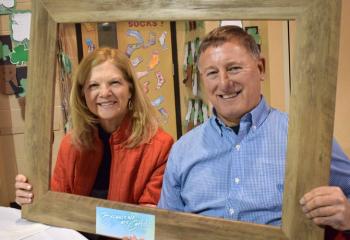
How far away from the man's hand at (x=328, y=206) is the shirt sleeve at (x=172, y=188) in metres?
0.28

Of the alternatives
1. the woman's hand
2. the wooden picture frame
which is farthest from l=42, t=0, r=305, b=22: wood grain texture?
the woman's hand

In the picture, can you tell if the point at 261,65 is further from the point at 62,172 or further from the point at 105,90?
the point at 62,172

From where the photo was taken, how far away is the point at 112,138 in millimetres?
971

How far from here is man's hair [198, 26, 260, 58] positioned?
0.78m

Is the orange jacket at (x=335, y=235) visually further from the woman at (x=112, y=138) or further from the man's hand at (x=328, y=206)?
the woman at (x=112, y=138)

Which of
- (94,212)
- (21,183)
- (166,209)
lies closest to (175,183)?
(166,209)

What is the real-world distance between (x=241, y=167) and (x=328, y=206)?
0.58ft

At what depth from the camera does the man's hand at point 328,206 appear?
74cm

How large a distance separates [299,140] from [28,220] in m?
0.74

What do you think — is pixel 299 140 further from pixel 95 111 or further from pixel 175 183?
pixel 95 111

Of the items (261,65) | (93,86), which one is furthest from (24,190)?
(261,65)

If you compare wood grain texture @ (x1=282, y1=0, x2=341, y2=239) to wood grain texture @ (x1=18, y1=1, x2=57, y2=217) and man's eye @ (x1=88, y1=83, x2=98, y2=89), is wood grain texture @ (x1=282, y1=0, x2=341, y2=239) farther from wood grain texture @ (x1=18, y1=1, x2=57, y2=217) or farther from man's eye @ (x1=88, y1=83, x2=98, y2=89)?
wood grain texture @ (x1=18, y1=1, x2=57, y2=217)

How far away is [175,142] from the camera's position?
909 millimetres

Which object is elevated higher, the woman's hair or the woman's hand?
the woman's hair
